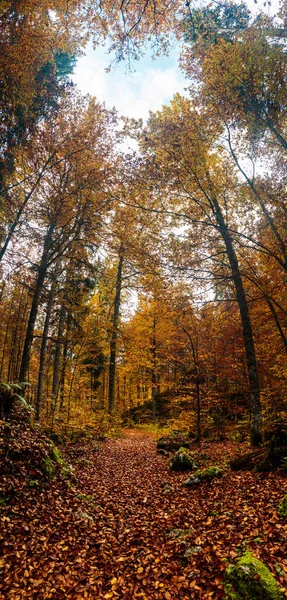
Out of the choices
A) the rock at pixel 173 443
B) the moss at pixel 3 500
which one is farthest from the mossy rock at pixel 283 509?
the rock at pixel 173 443

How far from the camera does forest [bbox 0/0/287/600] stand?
3.95 m

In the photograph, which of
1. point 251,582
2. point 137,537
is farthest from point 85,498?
point 251,582

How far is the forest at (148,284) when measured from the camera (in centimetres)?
395

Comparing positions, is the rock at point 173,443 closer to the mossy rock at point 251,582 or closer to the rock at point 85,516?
the rock at point 85,516

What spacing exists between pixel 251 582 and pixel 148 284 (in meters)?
8.05

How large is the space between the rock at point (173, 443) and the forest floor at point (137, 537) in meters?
4.57

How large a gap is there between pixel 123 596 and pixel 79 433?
9390 millimetres

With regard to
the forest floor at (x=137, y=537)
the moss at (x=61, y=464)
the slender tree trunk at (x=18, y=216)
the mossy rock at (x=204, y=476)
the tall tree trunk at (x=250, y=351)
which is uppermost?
the slender tree trunk at (x=18, y=216)

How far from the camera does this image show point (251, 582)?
300 cm

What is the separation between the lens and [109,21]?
5746mm

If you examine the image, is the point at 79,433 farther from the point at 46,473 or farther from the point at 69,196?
the point at 69,196

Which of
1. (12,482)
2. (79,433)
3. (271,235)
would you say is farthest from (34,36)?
(79,433)

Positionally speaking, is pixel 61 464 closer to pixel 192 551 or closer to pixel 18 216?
pixel 192 551

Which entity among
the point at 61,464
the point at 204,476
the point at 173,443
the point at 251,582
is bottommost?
the point at 251,582
